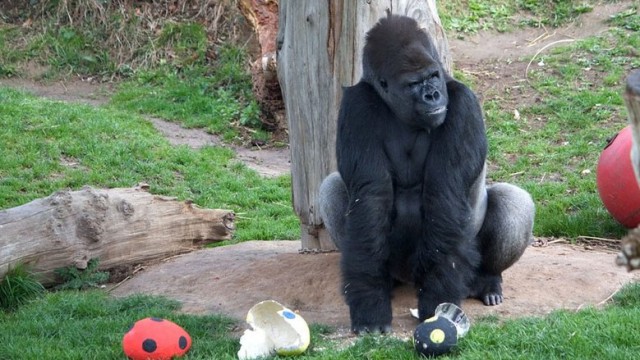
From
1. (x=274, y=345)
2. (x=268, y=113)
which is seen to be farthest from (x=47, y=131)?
(x=274, y=345)

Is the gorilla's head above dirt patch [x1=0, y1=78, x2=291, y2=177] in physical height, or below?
above

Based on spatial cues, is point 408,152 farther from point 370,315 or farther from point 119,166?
point 119,166

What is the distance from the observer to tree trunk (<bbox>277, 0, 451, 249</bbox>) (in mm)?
5582

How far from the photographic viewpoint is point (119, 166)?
28.2ft

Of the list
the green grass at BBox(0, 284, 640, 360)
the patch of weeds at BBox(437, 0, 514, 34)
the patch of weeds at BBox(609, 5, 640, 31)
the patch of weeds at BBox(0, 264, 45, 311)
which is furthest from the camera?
the patch of weeds at BBox(437, 0, 514, 34)

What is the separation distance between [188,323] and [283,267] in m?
1.04

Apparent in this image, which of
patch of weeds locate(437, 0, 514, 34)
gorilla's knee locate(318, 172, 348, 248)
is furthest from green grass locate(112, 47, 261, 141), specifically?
gorilla's knee locate(318, 172, 348, 248)

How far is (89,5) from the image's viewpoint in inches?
496

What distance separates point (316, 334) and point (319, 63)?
6.10ft

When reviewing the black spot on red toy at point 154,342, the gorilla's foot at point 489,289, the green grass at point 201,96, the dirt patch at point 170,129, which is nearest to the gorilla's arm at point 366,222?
the gorilla's foot at point 489,289

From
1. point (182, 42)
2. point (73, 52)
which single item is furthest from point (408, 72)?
point (73, 52)

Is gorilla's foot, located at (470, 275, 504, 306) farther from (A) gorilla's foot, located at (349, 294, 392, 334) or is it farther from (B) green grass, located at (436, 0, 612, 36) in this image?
(B) green grass, located at (436, 0, 612, 36)

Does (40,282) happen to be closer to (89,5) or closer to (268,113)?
(268,113)

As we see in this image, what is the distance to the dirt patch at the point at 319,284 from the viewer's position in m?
4.98
